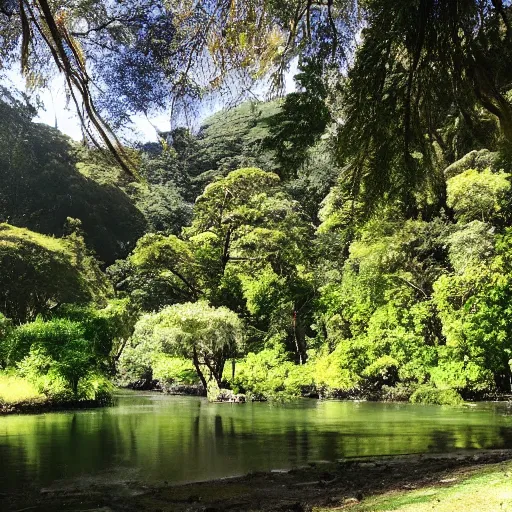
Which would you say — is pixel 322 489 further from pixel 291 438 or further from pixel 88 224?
pixel 88 224

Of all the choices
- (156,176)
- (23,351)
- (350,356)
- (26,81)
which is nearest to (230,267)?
(350,356)

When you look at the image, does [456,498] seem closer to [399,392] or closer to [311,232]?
[399,392]

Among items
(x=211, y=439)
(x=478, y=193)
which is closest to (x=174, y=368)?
(x=478, y=193)

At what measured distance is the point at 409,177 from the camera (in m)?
6.40

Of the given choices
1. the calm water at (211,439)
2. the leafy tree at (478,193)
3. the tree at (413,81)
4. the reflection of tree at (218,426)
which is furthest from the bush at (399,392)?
the tree at (413,81)

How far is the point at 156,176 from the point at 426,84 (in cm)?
4882

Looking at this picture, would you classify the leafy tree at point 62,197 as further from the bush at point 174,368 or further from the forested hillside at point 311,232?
the bush at point 174,368

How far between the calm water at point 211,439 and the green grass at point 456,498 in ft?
9.94

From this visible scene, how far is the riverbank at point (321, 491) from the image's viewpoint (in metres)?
4.50

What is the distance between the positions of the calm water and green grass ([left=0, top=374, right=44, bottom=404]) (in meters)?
1.12

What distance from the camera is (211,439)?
10539mm

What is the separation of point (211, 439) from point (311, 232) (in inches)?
1011

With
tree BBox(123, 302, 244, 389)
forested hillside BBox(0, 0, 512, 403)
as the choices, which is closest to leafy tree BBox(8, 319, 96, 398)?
forested hillside BBox(0, 0, 512, 403)

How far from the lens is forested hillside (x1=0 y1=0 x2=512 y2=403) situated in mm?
6062
